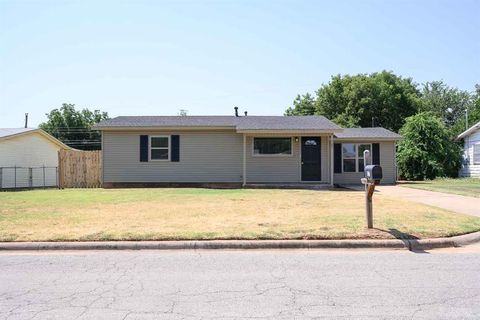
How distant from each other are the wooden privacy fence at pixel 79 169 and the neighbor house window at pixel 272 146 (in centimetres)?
801

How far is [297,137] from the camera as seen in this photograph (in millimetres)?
21422

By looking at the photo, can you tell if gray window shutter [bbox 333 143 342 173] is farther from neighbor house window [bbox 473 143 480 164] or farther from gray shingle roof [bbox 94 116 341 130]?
neighbor house window [bbox 473 143 480 164]

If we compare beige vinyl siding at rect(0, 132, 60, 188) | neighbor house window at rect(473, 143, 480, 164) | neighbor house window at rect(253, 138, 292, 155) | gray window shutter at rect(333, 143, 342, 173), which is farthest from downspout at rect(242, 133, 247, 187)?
neighbor house window at rect(473, 143, 480, 164)

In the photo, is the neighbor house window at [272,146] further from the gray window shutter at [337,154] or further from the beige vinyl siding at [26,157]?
the beige vinyl siding at [26,157]

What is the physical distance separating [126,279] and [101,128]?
53.7ft

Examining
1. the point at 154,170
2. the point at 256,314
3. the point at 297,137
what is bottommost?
the point at 256,314

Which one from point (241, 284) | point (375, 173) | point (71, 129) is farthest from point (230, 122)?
point (71, 129)

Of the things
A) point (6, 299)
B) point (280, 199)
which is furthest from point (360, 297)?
point (280, 199)

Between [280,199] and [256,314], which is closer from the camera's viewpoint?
[256,314]

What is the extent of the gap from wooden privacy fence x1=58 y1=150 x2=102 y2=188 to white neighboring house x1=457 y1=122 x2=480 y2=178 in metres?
22.8

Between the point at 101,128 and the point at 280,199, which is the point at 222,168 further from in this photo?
the point at 280,199

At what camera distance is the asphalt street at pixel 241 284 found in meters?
4.62

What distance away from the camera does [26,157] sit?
100 feet

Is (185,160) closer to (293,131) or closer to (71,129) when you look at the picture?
(293,131)
